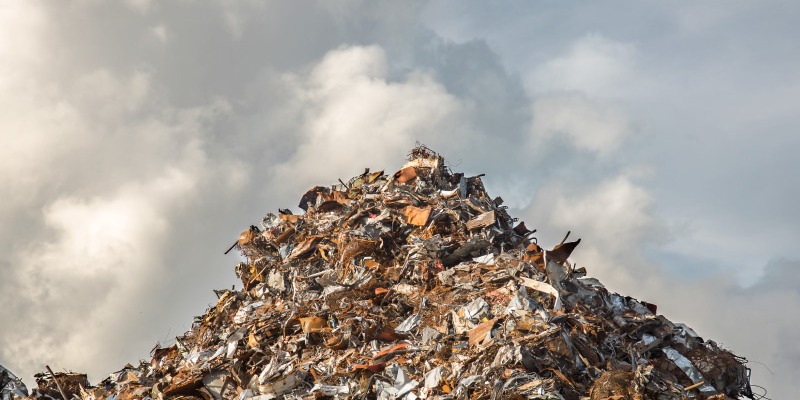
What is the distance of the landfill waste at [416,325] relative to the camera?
12.3m

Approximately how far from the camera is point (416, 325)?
1413 cm

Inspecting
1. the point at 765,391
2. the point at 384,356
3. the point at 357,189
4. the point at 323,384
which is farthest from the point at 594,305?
the point at 357,189

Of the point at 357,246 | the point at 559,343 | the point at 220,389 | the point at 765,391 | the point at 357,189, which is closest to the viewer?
the point at 559,343

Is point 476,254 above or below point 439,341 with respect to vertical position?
above

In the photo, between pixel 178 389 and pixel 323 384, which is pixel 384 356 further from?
pixel 178 389

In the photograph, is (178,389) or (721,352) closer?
(178,389)

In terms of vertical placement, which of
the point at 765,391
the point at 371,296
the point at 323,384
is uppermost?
the point at 371,296

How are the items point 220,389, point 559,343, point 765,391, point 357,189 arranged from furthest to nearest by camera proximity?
point 357,189 → point 765,391 → point 220,389 → point 559,343

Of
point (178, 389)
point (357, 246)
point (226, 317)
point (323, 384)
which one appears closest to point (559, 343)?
point (323, 384)

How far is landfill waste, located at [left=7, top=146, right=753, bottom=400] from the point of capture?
40.3 feet

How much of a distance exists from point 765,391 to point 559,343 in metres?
5.38

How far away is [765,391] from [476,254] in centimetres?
597

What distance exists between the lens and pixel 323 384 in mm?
12852

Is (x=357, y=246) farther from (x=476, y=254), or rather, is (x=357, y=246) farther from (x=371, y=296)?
(x=476, y=254)
